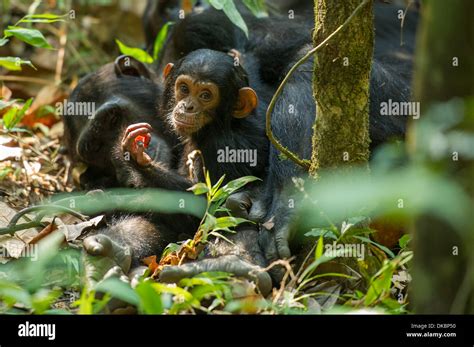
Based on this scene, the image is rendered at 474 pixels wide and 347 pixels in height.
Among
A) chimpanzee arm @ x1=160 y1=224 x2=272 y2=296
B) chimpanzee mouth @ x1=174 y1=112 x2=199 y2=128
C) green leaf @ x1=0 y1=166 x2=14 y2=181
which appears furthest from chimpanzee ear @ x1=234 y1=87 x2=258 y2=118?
green leaf @ x1=0 y1=166 x2=14 y2=181

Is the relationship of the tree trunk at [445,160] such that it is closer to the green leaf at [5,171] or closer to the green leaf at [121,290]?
the green leaf at [121,290]

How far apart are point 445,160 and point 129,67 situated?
377cm

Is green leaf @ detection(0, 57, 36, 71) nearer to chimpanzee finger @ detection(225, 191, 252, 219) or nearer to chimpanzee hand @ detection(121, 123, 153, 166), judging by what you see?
chimpanzee hand @ detection(121, 123, 153, 166)

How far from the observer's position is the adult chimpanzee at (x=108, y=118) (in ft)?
17.6

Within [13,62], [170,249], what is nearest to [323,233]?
[170,249]

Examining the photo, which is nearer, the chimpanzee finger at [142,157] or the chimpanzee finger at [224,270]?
the chimpanzee finger at [224,270]

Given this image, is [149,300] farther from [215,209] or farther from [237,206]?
[237,206]

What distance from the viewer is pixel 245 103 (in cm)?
489

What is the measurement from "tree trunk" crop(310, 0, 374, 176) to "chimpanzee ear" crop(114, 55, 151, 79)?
224cm

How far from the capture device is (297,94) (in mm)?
4789

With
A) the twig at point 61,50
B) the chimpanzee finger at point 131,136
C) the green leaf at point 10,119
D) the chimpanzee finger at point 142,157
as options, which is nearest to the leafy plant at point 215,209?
the chimpanzee finger at point 142,157
